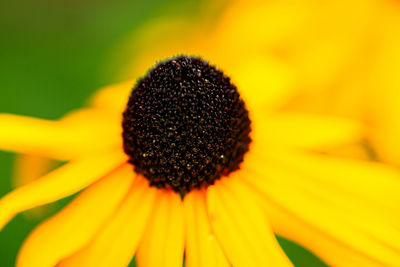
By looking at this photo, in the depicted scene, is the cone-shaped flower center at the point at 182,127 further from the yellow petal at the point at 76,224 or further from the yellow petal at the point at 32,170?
the yellow petal at the point at 32,170

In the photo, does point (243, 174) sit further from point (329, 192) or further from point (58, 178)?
point (58, 178)

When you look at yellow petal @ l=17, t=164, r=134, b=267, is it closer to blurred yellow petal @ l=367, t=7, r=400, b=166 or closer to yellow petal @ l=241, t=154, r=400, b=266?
yellow petal @ l=241, t=154, r=400, b=266

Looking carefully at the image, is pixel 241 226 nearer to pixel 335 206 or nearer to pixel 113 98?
pixel 335 206

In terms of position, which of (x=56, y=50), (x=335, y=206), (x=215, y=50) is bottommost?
(x=335, y=206)

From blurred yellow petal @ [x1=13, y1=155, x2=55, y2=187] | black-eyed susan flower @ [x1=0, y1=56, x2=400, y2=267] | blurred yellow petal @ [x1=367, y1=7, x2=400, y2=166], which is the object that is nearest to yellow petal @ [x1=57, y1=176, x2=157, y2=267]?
black-eyed susan flower @ [x1=0, y1=56, x2=400, y2=267]

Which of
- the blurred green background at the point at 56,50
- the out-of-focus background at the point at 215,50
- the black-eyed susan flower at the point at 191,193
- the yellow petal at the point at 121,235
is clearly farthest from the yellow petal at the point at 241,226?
the blurred green background at the point at 56,50

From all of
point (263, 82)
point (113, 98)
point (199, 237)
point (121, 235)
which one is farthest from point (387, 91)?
point (121, 235)
